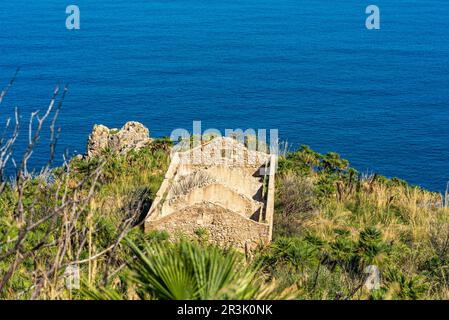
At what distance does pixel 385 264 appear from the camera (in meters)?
12.1

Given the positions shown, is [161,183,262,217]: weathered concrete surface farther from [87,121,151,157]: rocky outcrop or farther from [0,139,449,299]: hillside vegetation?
[87,121,151,157]: rocky outcrop

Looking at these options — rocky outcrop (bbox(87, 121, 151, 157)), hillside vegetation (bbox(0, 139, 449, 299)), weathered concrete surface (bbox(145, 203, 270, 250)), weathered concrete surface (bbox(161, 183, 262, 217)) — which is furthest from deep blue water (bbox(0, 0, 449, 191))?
weathered concrete surface (bbox(145, 203, 270, 250))

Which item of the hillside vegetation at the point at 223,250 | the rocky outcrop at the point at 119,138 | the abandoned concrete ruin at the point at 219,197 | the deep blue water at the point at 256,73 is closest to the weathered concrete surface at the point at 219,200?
the abandoned concrete ruin at the point at 219,197

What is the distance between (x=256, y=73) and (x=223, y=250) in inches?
3020

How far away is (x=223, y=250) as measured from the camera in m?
9.47

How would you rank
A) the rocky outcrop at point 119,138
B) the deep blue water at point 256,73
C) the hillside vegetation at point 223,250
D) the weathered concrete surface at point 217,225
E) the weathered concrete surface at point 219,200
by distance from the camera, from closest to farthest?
the hillside vegetation at point 223,250
the weathered concrete surface at point 217,225
the weathered concrete surface at point 219,200
the rocky outcrop at point 119,138
the deep blue water at point 256,73

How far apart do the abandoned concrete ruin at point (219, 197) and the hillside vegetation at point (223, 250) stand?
459mm

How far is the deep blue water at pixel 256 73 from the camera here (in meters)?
61.6

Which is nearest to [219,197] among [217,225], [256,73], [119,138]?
[217,225]

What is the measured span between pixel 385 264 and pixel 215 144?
8.41m

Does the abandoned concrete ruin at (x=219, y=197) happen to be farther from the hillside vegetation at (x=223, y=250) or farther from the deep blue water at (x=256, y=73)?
the deep blue water at (x=256, y=73)

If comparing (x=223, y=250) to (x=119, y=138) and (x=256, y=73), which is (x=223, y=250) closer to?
(x=119, y=138)

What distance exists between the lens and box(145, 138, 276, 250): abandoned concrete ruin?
14.6 metres

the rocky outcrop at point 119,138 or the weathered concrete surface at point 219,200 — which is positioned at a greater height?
the rocky outcrop at point 119,138
